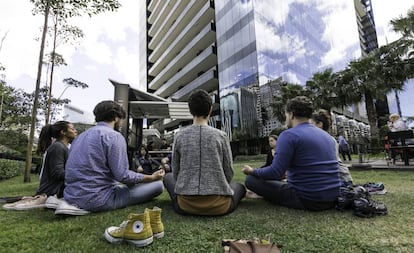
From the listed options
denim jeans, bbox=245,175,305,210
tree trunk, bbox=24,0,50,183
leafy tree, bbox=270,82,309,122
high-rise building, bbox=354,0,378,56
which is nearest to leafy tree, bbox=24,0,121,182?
tree trunk, bbox=24,0,50,183

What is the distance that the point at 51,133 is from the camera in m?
3.18

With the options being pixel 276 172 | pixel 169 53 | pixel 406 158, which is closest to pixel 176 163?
pixel 276 172

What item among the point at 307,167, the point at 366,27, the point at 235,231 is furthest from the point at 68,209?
the point at 366,27

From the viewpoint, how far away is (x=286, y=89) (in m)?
18.0

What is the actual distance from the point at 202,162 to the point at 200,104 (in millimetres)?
562

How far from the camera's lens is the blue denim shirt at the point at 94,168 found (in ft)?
6.62

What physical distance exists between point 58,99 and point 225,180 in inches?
702

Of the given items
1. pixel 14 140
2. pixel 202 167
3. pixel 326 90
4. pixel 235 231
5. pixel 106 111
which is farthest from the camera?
pixel 326 90

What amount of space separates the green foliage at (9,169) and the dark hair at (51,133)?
937 centimetres

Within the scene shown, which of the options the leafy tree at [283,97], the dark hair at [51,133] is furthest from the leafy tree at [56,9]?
the leafy tree at [283,97]

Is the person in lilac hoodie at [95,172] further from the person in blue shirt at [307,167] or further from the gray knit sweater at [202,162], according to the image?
the person in blue shirt at [307,167]

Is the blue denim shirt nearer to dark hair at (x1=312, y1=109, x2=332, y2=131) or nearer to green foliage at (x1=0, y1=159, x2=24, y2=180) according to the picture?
dark hair at (x1=312, y1=109, x2=332, y2=131)

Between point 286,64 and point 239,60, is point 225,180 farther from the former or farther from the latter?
point 286,64

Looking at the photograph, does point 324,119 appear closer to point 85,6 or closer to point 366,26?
point 85,6
